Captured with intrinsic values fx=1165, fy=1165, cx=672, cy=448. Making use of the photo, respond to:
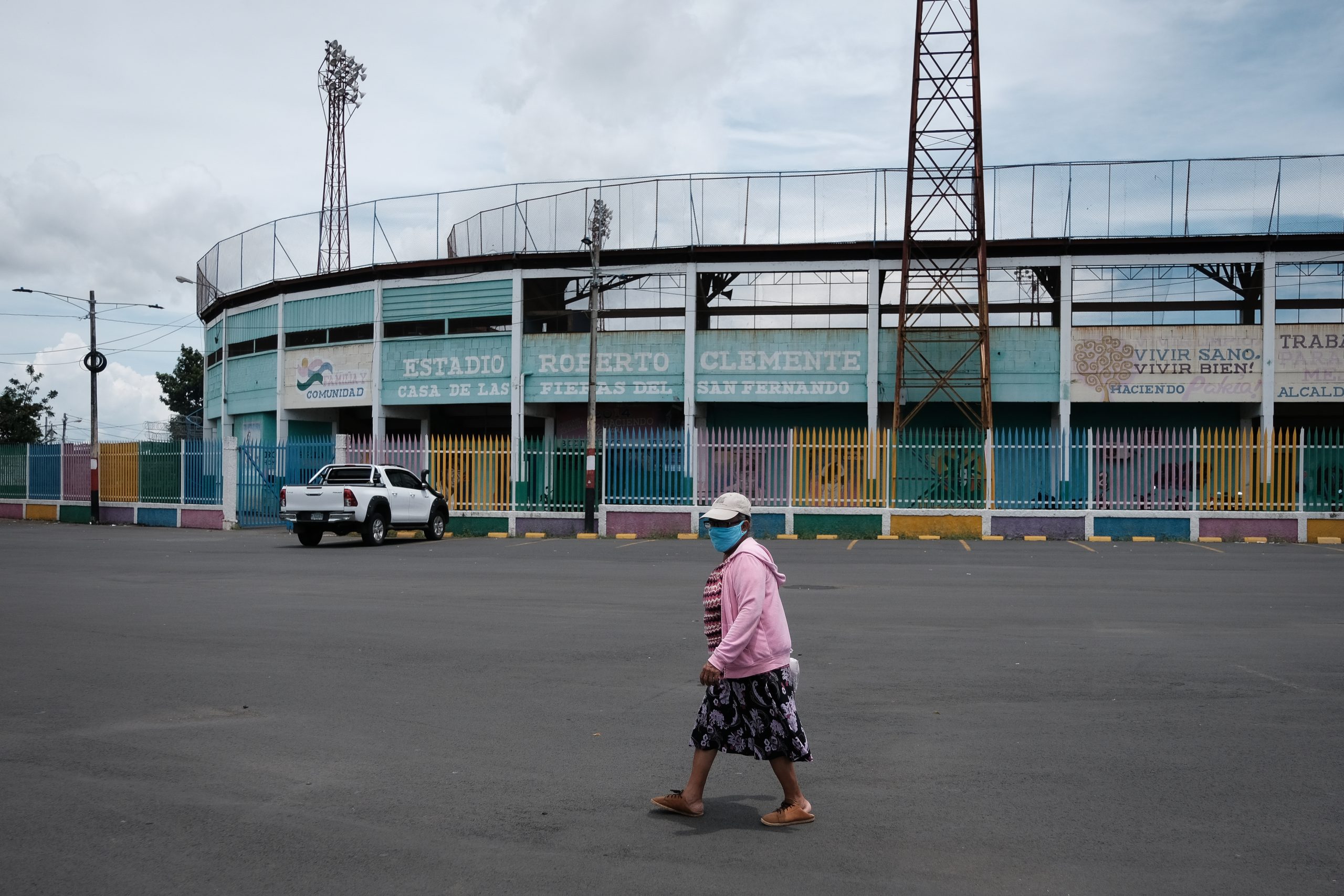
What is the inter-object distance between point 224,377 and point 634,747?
39.3m

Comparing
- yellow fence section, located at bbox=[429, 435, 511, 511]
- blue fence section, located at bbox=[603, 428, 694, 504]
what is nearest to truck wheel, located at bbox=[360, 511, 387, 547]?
yellow fence section, located at bbox=[429, 435, 511, 511]

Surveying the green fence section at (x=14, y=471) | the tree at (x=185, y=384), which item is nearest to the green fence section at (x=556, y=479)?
the green fence section at (x=14, y=471)

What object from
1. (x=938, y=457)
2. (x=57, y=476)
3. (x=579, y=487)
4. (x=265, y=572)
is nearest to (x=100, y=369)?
(x=57, y=476)

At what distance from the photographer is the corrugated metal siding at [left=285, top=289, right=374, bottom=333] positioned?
36219 mm

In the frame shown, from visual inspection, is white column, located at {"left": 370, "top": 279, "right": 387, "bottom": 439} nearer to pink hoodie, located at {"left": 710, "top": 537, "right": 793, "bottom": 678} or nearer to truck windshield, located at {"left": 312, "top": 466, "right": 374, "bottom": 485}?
truck windshield, located at {"left": 312, "top": 466, "right": 374, "bottom": 485}

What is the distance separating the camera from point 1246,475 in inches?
1006

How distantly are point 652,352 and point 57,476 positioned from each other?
65.5 ft

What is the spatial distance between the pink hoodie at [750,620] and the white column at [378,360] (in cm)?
3150

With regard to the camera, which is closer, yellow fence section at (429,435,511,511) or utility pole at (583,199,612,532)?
utility pole at (583,199,612,532)

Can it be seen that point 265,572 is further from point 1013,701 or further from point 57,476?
point 57,476

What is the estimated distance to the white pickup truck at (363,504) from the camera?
23.0m

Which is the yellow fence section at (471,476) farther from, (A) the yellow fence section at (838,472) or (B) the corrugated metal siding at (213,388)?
(B) the corrugated metal siding at (213,388)

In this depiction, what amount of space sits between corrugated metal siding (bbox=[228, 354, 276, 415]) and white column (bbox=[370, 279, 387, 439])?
4.88 m

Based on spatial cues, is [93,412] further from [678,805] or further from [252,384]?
[678,805]
